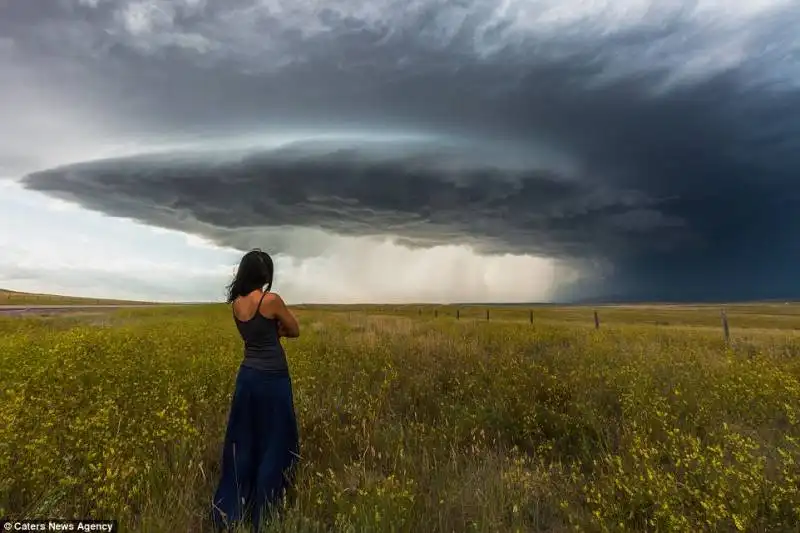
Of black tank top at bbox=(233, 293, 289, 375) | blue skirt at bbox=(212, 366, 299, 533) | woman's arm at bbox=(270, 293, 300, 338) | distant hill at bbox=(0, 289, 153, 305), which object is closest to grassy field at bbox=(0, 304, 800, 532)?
blue skirt at bbox=(212, 366, 299, 533)

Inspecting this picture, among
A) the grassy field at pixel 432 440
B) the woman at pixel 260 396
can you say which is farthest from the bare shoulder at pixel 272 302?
the grassy field at pixel 432 440

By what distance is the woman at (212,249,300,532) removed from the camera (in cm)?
401

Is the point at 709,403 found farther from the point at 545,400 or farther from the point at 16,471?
the point at 16,471

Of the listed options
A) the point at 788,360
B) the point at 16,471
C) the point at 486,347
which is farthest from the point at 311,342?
the point at 788,360

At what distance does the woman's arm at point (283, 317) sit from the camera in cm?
406

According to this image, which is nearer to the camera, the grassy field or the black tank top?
the grassy field

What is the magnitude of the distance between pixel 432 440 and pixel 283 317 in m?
2.27

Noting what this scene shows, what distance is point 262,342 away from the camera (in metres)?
4.08

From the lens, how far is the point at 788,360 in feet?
32.9

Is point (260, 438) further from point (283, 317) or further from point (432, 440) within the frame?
point (432, 440)

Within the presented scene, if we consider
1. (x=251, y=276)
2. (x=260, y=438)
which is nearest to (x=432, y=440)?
(x=260, y=438)

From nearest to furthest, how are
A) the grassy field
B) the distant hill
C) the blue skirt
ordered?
the grassy field, the blue skirt, the distant hill

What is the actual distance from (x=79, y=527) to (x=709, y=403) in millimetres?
7014

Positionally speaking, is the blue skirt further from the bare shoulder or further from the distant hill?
the distant hill
